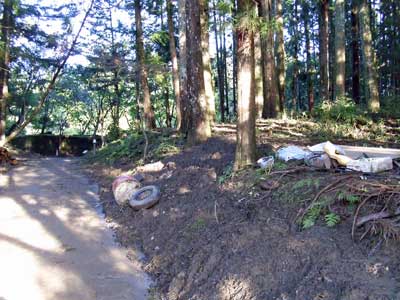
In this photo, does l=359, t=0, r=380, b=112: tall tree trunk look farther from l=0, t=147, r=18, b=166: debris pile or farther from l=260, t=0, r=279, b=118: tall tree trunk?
l=0, t=147, r=18, b=166: debris pile

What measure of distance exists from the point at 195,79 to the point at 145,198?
3563 mm

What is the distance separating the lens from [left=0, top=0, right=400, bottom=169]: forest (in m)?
7.37

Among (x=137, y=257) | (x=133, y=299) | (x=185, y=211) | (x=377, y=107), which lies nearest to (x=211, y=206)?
(x=185, y=211)

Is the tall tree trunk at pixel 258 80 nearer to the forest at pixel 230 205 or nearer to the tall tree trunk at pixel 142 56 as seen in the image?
the forest at pixel 230 205

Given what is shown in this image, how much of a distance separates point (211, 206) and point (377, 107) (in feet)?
30.1

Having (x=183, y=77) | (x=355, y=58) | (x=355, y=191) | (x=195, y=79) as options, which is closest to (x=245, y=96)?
(x=355, y=191)

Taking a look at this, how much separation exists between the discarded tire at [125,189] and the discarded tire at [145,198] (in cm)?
35

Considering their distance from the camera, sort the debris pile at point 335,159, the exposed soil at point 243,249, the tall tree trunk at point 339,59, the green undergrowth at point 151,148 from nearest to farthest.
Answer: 1. the exposed soil at point 243,249
2. the debris pile at point 335,159
3. the green undergrowth at point 151,148
4. the tall tree trunk at point 339,59

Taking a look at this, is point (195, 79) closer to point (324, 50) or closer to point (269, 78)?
point (269, 78)

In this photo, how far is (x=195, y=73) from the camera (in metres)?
9.00

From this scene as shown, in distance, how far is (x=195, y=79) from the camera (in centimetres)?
902

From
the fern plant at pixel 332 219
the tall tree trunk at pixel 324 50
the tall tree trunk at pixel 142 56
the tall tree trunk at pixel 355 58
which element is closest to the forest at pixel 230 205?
the fern plant at pixel 332 219

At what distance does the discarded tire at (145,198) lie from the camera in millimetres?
6566

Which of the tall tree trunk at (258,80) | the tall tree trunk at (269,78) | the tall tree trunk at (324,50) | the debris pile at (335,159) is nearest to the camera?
the debris pile at (335,159)
